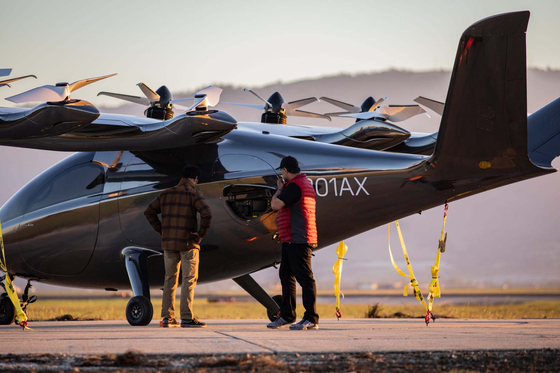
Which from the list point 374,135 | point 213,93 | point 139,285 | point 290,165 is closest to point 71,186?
point 139,285

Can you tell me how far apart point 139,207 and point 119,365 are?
653cm

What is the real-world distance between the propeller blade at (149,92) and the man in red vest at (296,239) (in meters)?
5.18

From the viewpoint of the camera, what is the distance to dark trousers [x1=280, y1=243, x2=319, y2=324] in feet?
33.6

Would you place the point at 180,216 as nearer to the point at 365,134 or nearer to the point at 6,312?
the point at 365,134

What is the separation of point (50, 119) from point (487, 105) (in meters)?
6.49

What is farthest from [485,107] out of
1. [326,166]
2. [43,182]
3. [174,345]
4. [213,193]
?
[43,182]

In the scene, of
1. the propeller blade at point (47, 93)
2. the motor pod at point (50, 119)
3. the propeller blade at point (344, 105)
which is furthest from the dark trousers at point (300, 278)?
the propeller blade at point (344, 105)

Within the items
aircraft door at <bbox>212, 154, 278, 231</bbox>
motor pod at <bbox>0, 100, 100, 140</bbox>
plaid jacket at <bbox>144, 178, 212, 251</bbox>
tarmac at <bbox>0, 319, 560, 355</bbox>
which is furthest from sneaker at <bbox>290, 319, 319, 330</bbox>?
motor pod at <bbox>0, 100, 100, 140</bbox>

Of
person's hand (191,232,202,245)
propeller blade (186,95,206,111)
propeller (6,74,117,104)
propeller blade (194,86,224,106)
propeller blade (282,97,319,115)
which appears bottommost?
person's hand (191,232,202,245)

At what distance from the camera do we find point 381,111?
15727mm

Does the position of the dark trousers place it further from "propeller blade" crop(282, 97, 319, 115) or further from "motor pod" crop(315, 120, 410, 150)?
"propeller blade" crop(282, 97, 319, 115)

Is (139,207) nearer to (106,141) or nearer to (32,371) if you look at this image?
(106,141)

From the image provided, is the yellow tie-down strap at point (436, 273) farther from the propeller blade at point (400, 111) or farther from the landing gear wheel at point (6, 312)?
the landing gear wheel at point (6, 312)

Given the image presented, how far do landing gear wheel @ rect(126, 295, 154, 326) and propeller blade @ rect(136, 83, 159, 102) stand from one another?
15.5 feet
